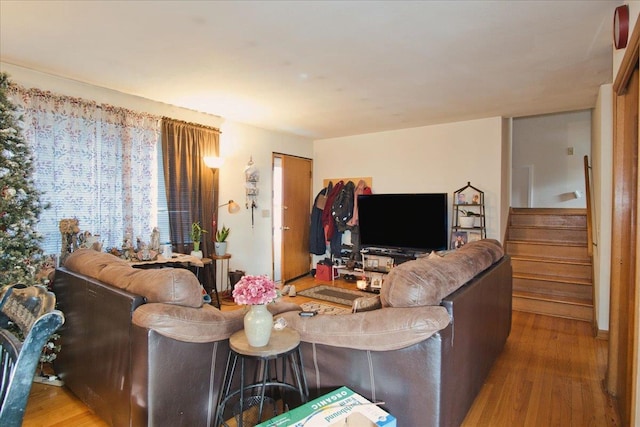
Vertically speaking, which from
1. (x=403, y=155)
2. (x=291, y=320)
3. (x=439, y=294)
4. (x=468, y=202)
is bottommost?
(x=291, y=320)

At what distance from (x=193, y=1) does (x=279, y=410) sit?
239 centimetres

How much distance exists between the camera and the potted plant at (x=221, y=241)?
4.28 meters

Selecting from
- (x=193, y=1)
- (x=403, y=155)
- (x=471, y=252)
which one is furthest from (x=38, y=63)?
(x=403, y=155)

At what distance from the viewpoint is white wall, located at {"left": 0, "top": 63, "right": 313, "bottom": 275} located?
157 inches

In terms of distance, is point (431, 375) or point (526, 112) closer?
point (431, 375)

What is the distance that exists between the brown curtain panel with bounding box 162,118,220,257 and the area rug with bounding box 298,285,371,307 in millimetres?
1494

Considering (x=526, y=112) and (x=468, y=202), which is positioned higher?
(x=526, y=112)

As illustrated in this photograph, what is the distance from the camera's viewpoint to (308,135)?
5777mm

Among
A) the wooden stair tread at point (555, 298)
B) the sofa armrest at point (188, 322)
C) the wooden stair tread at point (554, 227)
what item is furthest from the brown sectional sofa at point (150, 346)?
the wooden stair tread at point (554, 227)

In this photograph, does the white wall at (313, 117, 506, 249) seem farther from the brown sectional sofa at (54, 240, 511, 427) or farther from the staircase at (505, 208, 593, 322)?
→ the brown sectional sofa at (54, 240, 511, 427)

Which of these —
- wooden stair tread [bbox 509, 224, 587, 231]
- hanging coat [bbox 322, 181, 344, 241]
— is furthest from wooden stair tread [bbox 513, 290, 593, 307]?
hanging coat [bbox 322, 181, 344, 241]

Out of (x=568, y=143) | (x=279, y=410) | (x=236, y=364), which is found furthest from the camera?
(x=568, y=143)

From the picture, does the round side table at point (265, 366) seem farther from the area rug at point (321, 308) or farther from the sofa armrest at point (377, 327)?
the area rug at point (321, 308)

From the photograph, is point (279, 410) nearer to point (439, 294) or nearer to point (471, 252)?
point (439, 294)
